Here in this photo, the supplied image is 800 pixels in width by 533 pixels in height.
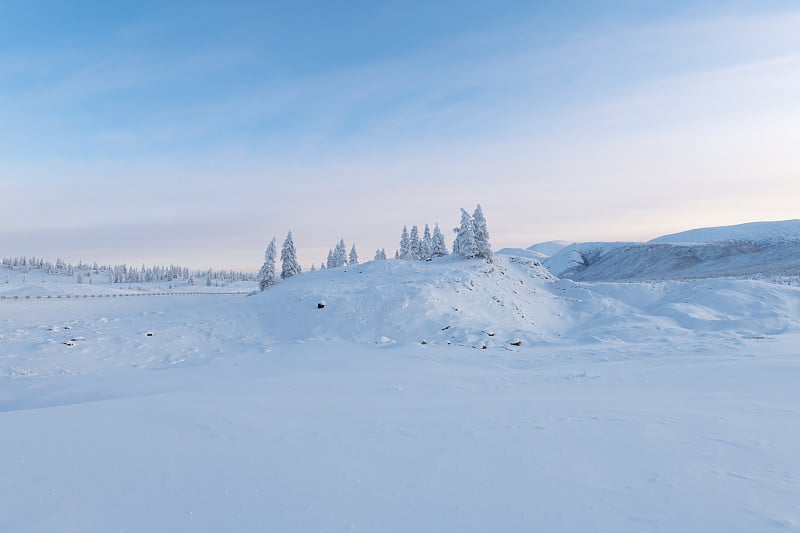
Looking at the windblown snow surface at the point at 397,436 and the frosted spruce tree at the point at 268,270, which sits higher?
the frosted spruce tree at the point at 268,270

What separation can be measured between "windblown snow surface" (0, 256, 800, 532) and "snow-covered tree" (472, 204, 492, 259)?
25.2 m

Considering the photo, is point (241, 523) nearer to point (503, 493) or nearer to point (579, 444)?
point (503, 493)

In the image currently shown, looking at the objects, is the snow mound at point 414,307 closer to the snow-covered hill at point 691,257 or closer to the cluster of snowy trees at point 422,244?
the cluster of snowy trees at point 422,244

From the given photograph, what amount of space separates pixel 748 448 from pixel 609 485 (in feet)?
8.76

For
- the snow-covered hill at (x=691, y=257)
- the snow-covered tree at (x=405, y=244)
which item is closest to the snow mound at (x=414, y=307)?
the snow-covered tree at (x=405, y=244)

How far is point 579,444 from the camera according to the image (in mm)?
6406

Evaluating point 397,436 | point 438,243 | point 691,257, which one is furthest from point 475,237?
point 691,257

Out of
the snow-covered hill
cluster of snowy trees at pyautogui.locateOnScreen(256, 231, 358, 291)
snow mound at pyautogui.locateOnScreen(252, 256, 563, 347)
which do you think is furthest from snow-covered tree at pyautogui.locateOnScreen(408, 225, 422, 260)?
the snow-covered hill

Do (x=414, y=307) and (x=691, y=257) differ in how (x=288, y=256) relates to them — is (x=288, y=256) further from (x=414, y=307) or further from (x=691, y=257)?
(x=691, y=257)

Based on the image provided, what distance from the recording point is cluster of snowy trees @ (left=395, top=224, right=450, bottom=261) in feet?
209

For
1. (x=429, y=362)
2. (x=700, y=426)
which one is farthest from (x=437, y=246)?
(x=700, y=426)

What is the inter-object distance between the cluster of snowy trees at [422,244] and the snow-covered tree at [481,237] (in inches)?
670

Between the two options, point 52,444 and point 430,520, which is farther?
point 52,444

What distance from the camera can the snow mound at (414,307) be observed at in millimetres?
24531
